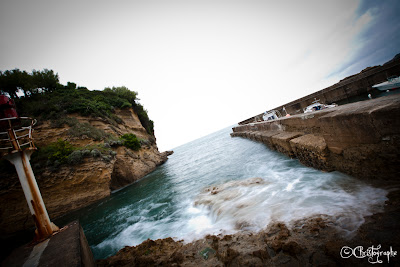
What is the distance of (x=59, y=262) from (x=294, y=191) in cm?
510

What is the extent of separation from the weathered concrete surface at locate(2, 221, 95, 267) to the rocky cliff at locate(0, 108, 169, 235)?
332 inches

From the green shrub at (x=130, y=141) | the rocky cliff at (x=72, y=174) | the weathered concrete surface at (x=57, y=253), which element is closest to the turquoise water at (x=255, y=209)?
the weathered concrete surface at (x=57, y=253)

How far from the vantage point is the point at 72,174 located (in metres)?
10.1

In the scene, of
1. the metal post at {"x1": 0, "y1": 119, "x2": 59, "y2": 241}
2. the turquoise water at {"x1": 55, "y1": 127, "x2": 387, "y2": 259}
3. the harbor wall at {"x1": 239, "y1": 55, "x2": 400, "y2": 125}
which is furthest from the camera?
the harbor wall at {"x1": 239, "y1": 55, "x2": 400, "y2": 125}

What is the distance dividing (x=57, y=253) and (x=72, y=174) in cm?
1006

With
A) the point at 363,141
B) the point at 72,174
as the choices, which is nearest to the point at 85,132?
the point at 72,174

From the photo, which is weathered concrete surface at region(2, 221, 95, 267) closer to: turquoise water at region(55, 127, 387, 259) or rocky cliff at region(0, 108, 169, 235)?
turquoise water at region(55, 127, 387, 259)

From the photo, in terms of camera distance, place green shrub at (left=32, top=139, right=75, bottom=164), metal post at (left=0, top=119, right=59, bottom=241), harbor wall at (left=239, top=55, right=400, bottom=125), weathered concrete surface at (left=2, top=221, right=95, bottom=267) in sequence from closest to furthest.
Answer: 1. weathered concrete surface at (left=2, top=221, right=95, bottom=267)
2. metal post at (left=0, top=119, right=59, bottom=241)
3. harbor wall at (left=239, top=55, right=400, bottom=125)
4. green shrub at (left=32, top=139, right=75, bottom=164)

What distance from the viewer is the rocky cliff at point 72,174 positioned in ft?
26.9

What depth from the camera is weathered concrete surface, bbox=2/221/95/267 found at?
228cm

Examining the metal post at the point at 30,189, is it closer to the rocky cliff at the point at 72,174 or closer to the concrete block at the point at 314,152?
the concrete block at the point at 314,152

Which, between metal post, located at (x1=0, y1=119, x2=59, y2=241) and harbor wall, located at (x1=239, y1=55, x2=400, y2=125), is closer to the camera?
metal post, located at (x1=0, y1=119, x2=59, y2=241)

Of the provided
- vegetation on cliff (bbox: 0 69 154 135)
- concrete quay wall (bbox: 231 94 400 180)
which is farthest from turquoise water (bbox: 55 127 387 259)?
vegetation on cliff (bbox: 0 69 154 135)

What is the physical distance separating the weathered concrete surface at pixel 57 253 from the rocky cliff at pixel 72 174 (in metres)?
8.44
